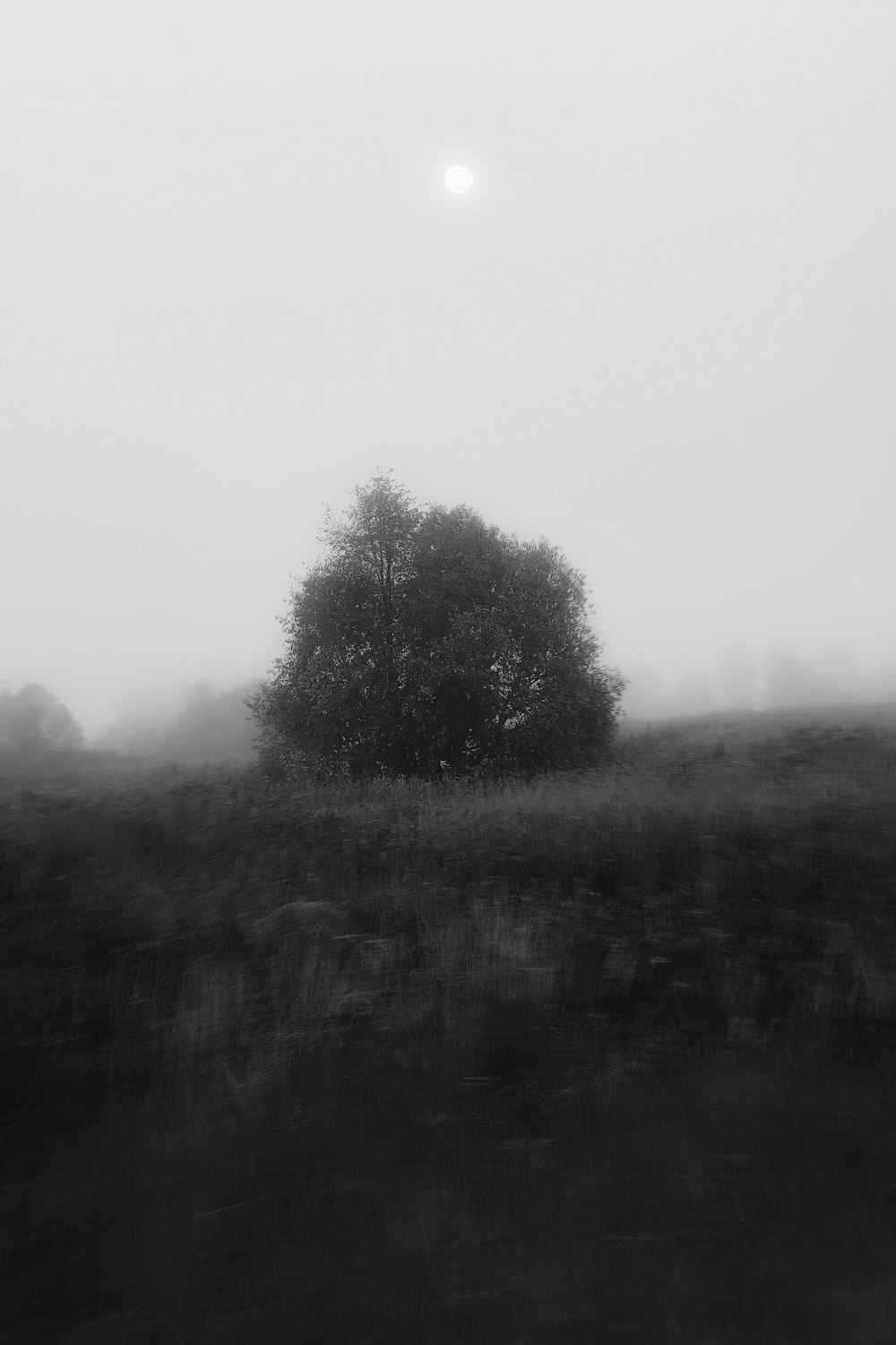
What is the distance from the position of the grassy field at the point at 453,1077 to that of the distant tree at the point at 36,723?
12.7 m

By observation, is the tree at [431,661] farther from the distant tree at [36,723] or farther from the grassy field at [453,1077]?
the grassy field at [453,1077]

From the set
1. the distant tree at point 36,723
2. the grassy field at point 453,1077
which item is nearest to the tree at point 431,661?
the distant tree at point 36,723

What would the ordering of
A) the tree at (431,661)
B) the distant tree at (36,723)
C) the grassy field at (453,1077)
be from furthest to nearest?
the distant tree at (36,723) → the tree at (431,661) → the grassy field at (453,1077)

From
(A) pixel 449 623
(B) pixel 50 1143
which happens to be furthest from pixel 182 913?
(A) pixel 449 623

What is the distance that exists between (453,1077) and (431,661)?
13025 mm

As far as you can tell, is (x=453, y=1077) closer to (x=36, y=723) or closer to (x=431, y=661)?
(x=431, y=661)

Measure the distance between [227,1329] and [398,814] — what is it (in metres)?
5.79

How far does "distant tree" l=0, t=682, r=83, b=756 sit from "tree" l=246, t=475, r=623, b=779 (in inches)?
241

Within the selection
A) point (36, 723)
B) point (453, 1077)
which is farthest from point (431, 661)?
point (36, 723)

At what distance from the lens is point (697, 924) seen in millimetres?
5848

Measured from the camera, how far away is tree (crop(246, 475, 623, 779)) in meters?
17.3

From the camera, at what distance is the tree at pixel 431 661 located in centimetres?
1731

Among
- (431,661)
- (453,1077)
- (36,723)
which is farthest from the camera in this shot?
(36,723)

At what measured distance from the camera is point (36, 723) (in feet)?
Answer: 90.2
